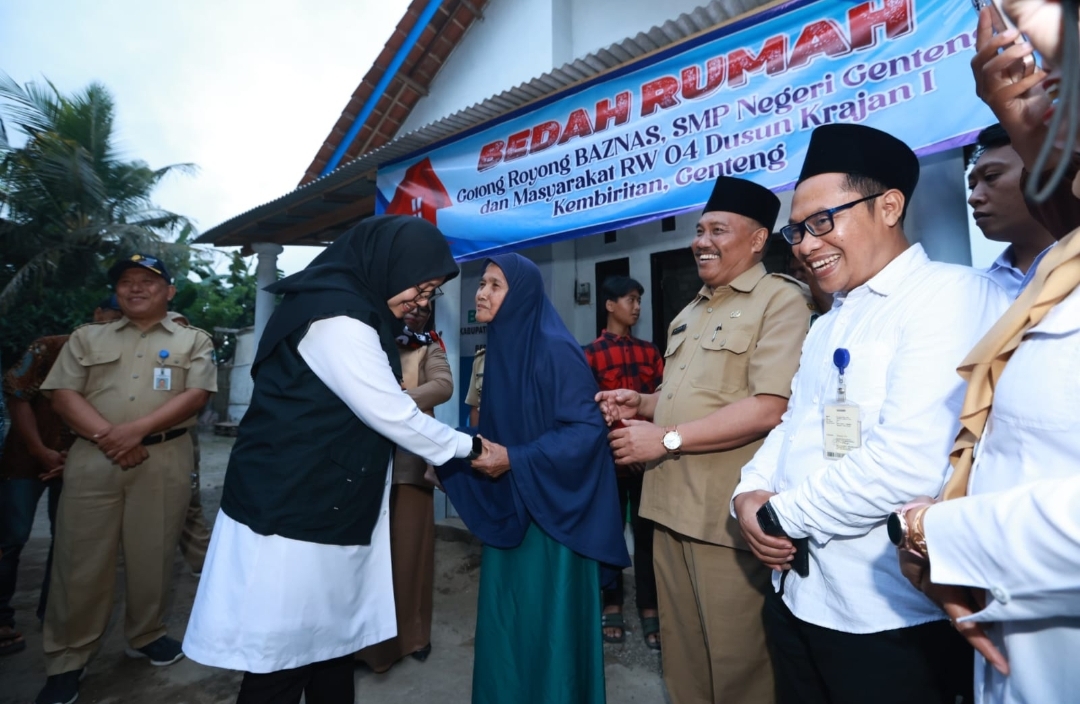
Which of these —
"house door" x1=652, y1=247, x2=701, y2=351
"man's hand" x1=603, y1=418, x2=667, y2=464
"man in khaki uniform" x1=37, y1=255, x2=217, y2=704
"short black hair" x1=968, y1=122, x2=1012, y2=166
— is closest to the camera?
"short black hair" x1=968, y1=122, x2=1012, y2=166

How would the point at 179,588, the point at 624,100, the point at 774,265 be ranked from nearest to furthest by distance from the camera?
1. the point at 624,100
2. the point at 179,588
3. the point at 774,265

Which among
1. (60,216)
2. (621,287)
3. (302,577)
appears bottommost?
(302,577)

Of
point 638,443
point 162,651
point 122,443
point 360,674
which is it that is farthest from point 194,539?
point 638,443

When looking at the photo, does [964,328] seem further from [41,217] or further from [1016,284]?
[41,217]

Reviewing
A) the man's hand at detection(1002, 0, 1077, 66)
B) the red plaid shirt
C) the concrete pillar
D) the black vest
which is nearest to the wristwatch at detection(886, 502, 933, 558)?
the man's hand at detection(1002, 0, 1077, 66)

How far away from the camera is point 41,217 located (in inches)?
504

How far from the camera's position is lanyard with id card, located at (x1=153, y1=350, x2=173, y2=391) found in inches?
113

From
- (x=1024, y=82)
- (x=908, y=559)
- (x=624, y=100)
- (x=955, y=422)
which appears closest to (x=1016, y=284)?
(x=955, y=422)

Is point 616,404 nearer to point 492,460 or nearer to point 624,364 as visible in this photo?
point 492,460

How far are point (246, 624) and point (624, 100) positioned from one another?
3130 mm

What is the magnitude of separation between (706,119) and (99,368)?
10.9ft

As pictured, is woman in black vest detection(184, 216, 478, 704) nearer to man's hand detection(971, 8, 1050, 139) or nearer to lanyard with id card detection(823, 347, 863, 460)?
lanyard with id card detection(823, 347, 863, 460)

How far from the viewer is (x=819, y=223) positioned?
1432mm

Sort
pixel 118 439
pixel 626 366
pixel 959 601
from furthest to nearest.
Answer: pixel 626 366
pixel 118 439
pixel 959 601
